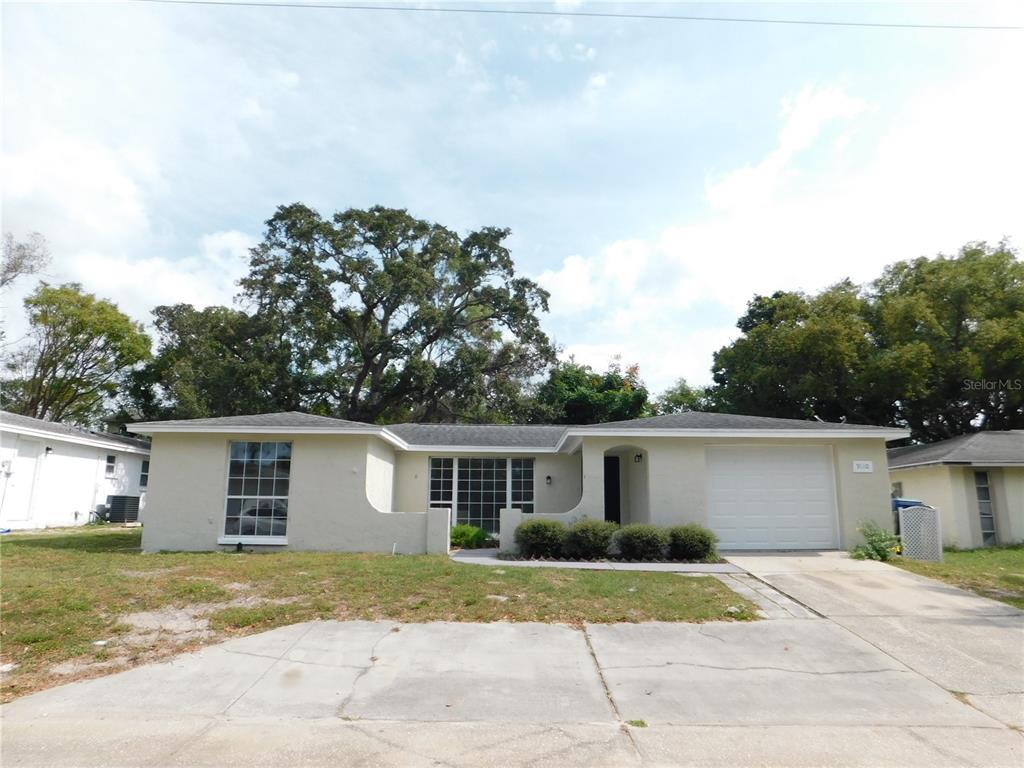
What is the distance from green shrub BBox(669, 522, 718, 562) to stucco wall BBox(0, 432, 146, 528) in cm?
1862

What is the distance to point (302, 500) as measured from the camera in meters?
14.1

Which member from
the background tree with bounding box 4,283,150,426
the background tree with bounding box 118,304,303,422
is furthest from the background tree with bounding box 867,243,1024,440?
the background tree with bounding box 4,283,150,426

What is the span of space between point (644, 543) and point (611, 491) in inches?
236

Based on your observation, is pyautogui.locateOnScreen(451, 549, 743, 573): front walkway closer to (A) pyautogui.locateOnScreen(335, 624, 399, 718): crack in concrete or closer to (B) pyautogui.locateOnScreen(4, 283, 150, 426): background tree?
(A) pyautogui.locateOnScreen(335, 624, 399, 718): crack in concrete

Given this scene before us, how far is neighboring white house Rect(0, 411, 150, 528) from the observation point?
61.7 ft

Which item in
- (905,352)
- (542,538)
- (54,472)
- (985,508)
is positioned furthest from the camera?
(905,352)

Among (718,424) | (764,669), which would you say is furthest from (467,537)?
(764,669)

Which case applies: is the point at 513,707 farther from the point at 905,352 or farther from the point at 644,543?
the point at 905,352

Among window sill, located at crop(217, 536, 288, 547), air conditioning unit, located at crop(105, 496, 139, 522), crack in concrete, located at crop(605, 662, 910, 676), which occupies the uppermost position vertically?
air conditioning unit, located at crop(105, 496, 139, 522)

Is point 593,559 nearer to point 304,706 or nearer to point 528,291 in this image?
point 304,706

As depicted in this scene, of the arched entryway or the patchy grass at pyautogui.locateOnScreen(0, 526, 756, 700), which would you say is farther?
the arched entryway

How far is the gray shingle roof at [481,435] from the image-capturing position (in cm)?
1805

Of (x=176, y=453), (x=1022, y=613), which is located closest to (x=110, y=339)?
(x=176, y=453)

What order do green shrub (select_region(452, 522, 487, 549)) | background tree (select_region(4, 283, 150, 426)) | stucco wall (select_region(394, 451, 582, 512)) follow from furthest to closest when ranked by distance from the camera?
background tree (select_region(4, 283, 150, 426))
stucco wall (select_region(394, 451, 582, 512))
green shrub (select_region(452, 522, 487, 549))
